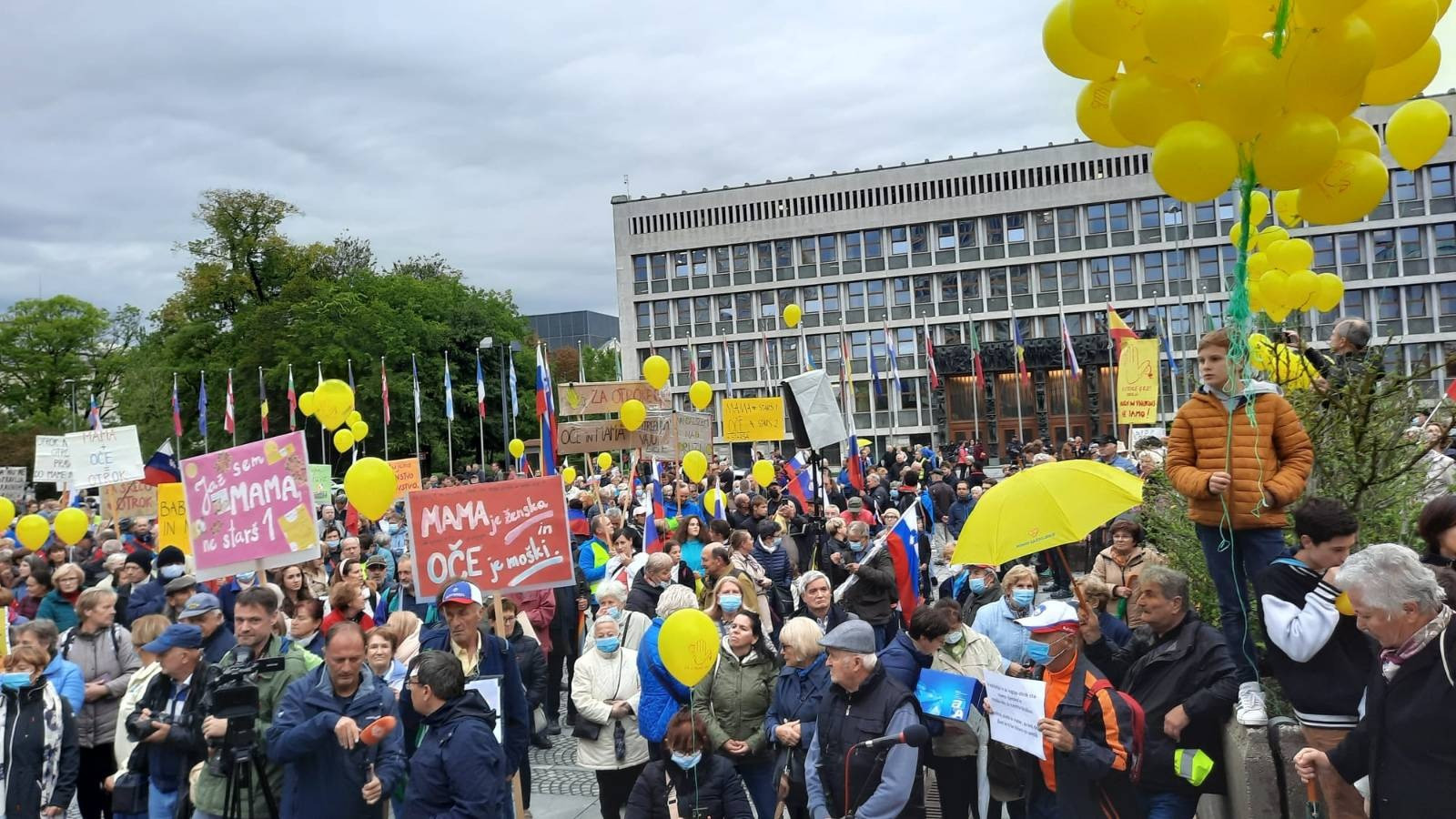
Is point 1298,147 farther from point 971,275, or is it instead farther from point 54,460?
point 971,275

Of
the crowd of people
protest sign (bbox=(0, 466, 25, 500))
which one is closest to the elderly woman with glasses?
the crowd of people

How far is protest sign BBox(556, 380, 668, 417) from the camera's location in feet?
53.4

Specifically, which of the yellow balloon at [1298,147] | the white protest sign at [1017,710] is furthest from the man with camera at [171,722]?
the yellow balloon at [1298,147]

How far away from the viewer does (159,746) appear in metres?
5.76

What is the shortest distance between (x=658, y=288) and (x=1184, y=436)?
2574 inches

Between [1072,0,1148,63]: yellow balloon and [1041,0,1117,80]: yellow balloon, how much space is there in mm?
186

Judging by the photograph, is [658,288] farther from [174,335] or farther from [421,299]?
[174,335]

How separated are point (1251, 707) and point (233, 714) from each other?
4567 mm

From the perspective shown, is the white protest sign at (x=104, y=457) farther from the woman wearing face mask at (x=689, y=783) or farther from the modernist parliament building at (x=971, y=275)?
the modernist parliament building at (x=971, y=275)

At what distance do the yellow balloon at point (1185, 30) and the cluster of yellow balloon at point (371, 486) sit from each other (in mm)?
8338

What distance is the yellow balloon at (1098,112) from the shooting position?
17.7ft

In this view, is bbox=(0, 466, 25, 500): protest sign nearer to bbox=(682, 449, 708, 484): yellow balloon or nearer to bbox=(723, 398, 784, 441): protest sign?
bbox=(723, 398, 784, 441): protest sign

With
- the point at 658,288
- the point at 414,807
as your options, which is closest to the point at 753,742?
the point at 414,807

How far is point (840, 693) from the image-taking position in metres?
5.27
